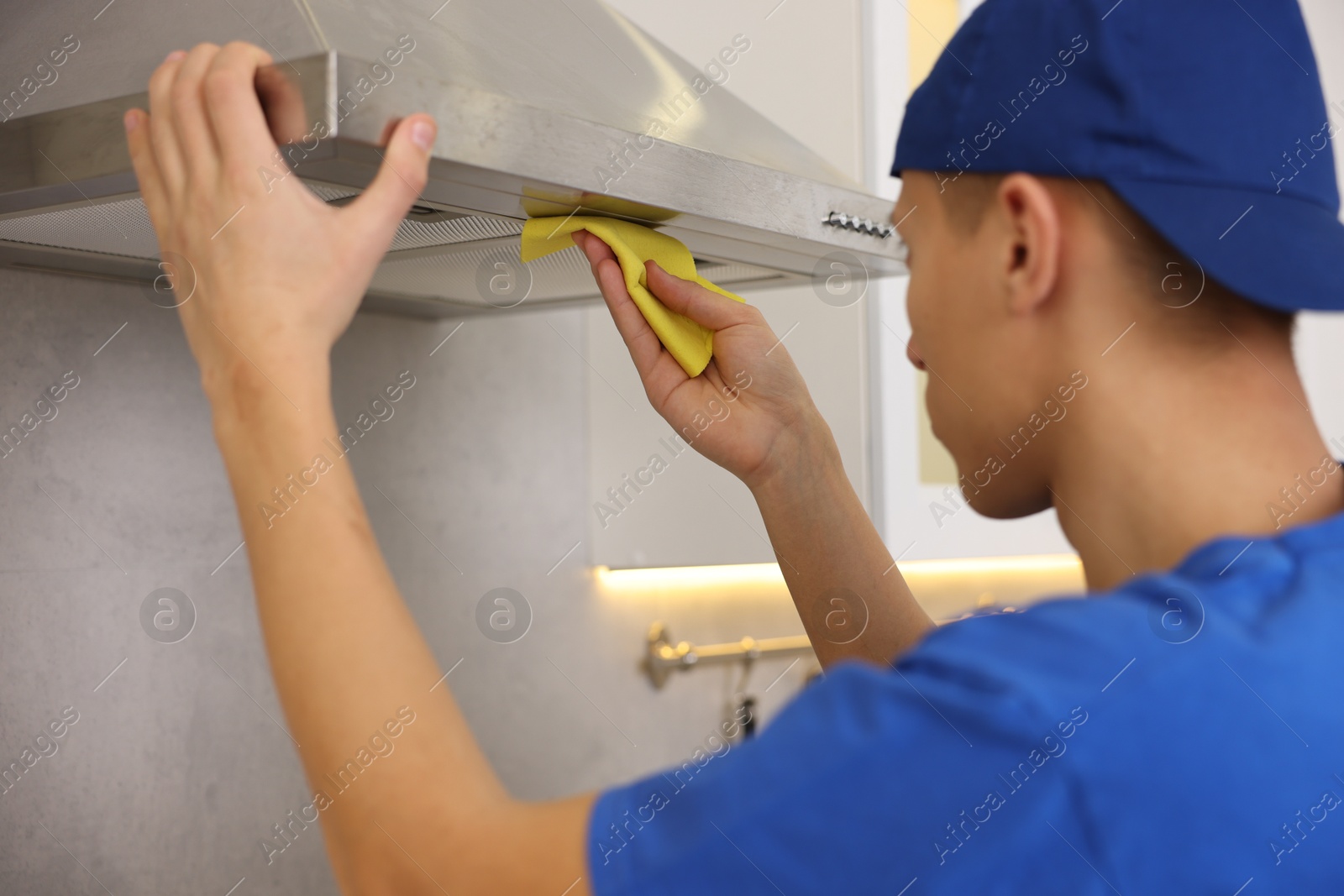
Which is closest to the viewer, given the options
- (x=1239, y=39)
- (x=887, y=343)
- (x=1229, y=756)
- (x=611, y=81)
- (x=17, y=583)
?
(x=1229, y=756)

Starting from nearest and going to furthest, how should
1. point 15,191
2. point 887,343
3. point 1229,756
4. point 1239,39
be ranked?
1. point 1229,756
2. point 1239,39
3. point 15,191
4. point 887,343

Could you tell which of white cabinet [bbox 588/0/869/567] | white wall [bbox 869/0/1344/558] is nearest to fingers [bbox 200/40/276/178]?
white cabinet [bbox 588/0/869/567]

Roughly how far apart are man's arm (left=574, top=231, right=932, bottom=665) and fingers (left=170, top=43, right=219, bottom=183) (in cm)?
33

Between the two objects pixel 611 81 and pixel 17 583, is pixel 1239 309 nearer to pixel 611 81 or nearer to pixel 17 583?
pixel 611 81

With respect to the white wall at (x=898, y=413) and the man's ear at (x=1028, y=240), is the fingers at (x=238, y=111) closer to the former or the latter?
the man's ear at (x=1028, y=240)

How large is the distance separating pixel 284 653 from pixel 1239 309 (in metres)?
0.44

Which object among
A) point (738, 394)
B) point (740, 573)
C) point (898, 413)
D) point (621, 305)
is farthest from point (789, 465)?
point (740, 573)

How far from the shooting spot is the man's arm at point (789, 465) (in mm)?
814

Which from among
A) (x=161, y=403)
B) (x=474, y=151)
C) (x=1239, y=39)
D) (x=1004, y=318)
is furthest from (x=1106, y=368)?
(x=161, y=403)

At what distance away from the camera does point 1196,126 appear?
0.49 meters

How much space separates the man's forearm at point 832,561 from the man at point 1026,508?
8.9 inches

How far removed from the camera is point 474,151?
0.60 m

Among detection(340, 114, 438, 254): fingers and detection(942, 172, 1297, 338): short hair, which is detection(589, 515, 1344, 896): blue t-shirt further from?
detection(340, 114, 438, 254): fingers

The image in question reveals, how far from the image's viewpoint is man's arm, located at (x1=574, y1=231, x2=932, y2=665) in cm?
81
